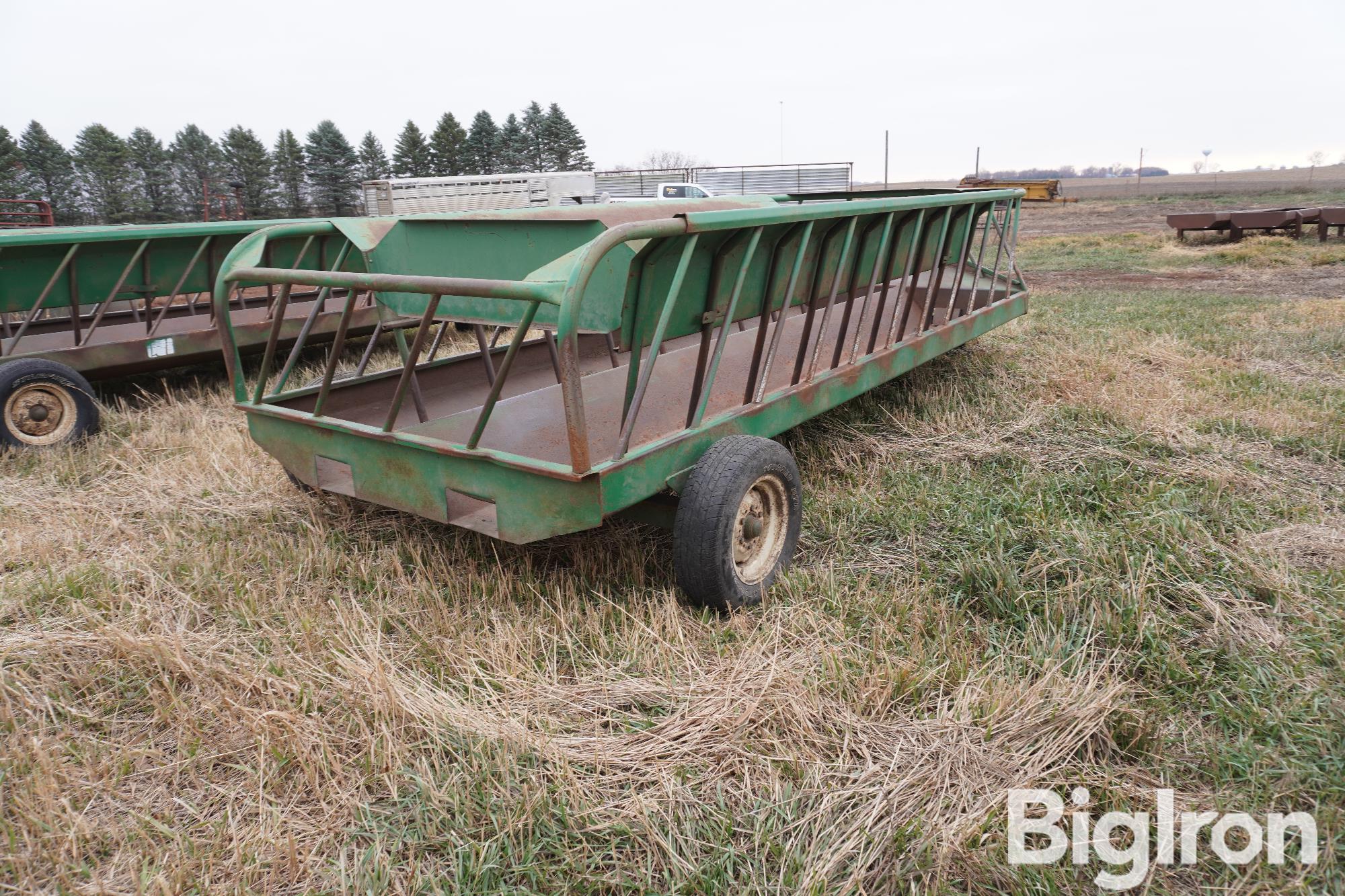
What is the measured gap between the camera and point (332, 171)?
3191 cm

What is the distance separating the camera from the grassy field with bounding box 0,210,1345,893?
2070 millimetres

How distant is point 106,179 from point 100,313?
24239mm

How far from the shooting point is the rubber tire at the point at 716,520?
289cm

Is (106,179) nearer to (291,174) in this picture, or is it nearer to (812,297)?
(291,174)

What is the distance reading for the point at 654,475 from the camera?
2943 millimetres

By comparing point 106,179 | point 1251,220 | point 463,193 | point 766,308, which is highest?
point 106,179

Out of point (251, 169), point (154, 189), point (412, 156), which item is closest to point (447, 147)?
point (412, 156)

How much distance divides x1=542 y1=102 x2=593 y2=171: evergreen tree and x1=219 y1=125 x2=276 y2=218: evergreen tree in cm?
1656

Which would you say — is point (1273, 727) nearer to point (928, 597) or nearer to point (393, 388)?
point (928, 597)

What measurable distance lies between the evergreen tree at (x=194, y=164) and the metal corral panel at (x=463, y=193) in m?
6.21

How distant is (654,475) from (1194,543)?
2.25 m

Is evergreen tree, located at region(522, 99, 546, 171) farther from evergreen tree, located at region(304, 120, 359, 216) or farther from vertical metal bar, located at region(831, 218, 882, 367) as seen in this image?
vertical metal bar, located at region(831, 218, 882, 367)

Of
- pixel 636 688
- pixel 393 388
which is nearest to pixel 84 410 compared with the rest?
pixel 393 388

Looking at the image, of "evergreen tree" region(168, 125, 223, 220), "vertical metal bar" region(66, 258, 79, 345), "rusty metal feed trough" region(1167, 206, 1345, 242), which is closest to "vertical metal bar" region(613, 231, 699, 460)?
"vertical metal bar" region(66, 258, 79, 345)
